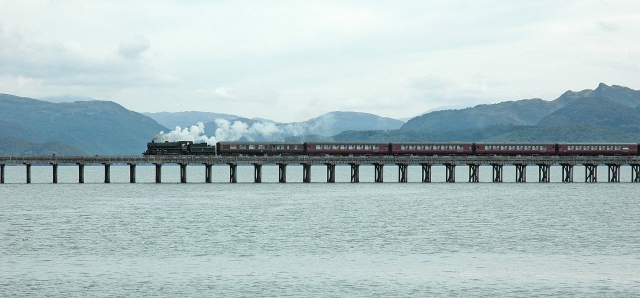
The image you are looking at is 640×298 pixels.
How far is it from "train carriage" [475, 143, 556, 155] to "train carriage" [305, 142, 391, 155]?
588 inches

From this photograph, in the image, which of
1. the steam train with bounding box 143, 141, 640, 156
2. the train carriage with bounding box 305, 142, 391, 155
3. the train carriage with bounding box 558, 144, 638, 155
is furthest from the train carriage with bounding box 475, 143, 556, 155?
the train carriage with bounding box 305, 142, 391, 155

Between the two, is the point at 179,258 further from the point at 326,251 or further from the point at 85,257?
the point at 326,251

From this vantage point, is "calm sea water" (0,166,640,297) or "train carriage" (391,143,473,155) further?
"train carriage" (391,143,473,155)

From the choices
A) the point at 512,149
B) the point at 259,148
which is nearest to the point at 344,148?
the point at 259,148

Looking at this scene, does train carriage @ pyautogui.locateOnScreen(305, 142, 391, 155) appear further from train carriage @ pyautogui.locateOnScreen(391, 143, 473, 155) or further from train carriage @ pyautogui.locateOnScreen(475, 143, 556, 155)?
train carriage @ pyautogui.locateOnScreen(475, 143, 556, 155)

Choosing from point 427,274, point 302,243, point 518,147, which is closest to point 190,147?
point 518,147

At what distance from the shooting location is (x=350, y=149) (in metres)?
127

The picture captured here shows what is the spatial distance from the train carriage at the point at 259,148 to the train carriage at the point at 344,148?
1886 millimetres

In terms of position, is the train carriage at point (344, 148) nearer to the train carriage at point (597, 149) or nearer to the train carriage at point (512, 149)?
the train carriage at point (512, 149)

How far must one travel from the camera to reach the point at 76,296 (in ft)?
130

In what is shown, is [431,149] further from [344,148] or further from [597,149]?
[597,149]

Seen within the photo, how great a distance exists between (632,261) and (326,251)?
1903cm

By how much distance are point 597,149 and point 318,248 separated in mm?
89809

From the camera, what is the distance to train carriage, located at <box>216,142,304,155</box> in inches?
4946
